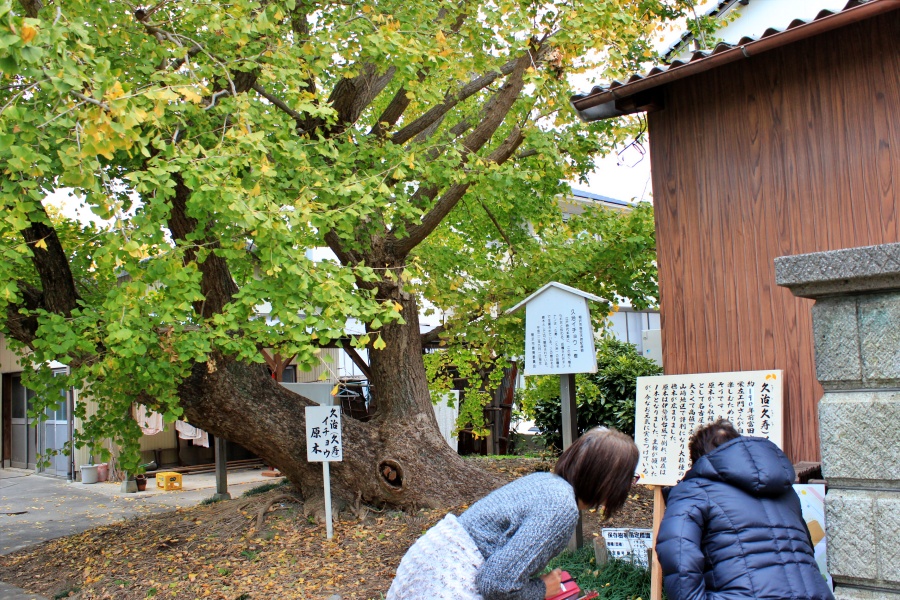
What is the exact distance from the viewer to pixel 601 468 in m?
2.59

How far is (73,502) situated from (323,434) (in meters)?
8.15

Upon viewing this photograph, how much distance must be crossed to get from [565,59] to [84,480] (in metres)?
14.2

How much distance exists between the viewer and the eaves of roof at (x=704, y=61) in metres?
4.58

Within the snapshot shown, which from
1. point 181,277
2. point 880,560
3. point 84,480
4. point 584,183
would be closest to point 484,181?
point 584,183

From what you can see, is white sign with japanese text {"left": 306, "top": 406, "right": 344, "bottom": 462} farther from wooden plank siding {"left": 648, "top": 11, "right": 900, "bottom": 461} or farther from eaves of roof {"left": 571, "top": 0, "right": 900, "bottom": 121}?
eaves of roof {"left": 571, "top": 0, "right": 900, "bottom": 121}

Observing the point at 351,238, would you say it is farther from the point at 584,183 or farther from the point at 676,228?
the point at 584,183

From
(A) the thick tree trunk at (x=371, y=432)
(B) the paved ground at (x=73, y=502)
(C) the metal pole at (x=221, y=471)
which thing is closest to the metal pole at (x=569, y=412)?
(A) the thick tree trunk at (x=371, y=432)

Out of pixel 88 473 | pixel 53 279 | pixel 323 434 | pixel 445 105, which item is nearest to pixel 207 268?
pixel 53 279

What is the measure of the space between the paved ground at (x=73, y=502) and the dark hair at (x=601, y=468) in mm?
8078

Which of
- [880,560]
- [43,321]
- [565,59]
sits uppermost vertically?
[565,59]

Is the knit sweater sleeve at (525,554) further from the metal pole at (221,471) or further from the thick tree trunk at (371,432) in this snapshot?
the metal pole at (221,471)

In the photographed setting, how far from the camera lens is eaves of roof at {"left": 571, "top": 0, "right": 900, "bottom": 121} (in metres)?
4.58

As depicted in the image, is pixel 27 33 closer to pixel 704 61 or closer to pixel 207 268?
pixel 704 61

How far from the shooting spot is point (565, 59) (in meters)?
8.46
